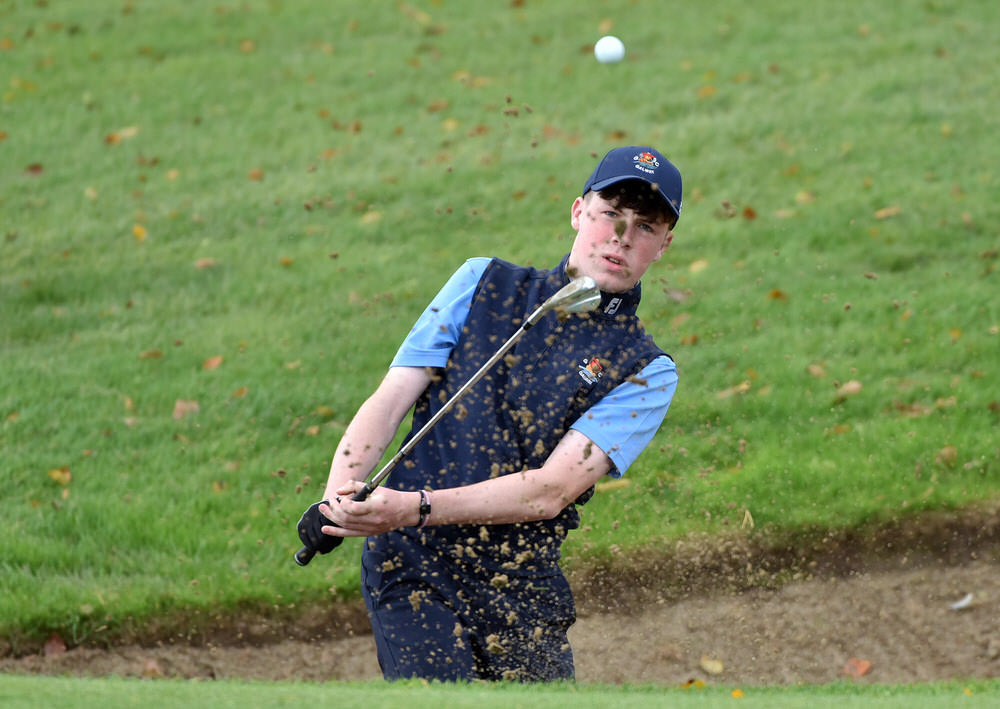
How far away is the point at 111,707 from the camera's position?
296cm

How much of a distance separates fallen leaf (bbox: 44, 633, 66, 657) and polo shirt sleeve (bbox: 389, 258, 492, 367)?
2602 millimetres

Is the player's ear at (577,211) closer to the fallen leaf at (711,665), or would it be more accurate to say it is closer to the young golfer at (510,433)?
the young golfer at (510,433)

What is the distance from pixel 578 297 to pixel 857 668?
9.22ft

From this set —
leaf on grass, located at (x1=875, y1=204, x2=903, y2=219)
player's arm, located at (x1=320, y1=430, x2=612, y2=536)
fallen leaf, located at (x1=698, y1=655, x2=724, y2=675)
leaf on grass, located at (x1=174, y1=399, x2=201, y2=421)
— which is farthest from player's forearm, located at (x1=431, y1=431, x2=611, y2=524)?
leaf on grass, located at (x1=875, y1=204, x2=903, y2=219)

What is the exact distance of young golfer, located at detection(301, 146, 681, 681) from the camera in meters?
3.81

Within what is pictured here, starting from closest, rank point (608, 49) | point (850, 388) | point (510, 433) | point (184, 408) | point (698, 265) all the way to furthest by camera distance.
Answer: point (510, 433) < point (850, 388) < point (184, 408) < point (698, 265) < point (608, 49)

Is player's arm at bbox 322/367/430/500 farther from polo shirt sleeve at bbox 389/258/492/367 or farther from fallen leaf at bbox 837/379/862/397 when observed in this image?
fallen leaf at bbox 837/379/862/397

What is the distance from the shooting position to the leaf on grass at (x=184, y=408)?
691cm

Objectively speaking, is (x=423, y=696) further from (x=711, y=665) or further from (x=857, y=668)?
(x=857, y=668)

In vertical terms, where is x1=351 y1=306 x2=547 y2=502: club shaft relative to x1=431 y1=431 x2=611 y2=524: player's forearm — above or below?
above

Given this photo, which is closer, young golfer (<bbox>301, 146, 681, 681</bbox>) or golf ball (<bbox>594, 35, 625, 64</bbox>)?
young golfer (<bbox>301, 146, 681, 681</bbox>)

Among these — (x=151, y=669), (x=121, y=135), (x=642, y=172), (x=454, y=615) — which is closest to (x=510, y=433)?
(x=454, y=615)

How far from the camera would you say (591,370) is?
3.85 m

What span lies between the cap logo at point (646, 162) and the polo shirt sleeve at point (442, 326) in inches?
21.9
